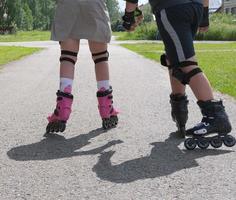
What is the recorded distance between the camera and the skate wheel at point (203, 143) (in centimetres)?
412

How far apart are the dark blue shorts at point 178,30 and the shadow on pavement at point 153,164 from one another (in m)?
0.68

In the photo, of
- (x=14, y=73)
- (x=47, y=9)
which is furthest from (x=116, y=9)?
(x=14, y=73)

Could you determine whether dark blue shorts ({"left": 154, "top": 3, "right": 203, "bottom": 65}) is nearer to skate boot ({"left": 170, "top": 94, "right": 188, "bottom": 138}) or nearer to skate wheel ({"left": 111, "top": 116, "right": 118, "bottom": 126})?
skate boot ({"left": 170, "top": 94, "right": 188, "bottom": 138})

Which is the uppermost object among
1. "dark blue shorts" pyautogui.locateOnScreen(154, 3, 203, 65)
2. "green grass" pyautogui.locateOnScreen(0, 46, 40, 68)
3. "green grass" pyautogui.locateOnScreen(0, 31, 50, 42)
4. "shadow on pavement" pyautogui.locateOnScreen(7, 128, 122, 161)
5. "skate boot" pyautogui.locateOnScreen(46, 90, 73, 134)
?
"dark blue shorts" pyautogui.locateOnScreen(154, 3, 203, 65)

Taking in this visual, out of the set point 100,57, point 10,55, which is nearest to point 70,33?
point 100,57

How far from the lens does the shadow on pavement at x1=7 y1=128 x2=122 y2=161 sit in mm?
4062

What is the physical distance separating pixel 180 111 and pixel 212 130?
0.52 meters

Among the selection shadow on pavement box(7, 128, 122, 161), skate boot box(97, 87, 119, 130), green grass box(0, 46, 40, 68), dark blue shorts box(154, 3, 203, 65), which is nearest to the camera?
shadow on pavement box(7, 128, 122, 161)

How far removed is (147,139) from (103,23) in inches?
43.3

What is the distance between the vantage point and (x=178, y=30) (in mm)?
4219

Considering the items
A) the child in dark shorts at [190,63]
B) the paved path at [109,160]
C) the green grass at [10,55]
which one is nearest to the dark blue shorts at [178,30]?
the child in dark shorts at [190,63]

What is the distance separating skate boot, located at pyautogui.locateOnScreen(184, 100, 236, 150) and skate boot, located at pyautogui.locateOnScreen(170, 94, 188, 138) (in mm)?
385

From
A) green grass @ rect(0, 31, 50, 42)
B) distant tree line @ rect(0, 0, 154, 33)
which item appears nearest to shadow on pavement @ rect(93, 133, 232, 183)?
green grass @ rect(0, 31, 50, 42)

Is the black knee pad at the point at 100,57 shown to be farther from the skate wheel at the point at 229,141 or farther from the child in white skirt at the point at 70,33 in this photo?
the skate wheel at the point at 229,141
